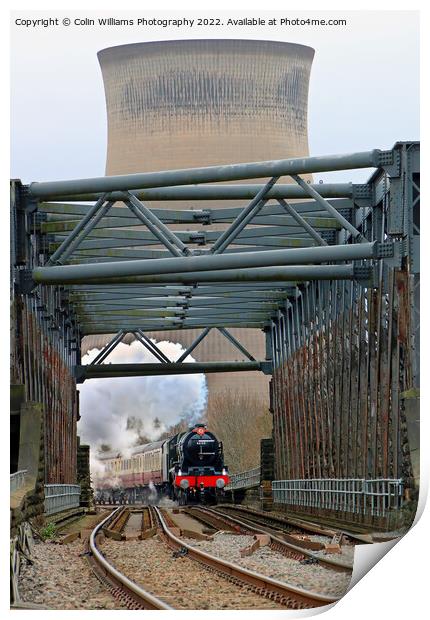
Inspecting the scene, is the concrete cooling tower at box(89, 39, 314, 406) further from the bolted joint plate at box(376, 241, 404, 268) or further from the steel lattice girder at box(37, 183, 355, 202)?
the bolted joint plate at box(376, 241, 404, 268)

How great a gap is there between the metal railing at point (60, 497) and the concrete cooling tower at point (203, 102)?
66.5ft

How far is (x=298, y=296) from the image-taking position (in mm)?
36812

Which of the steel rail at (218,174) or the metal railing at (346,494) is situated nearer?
the steel rail at (218,174)

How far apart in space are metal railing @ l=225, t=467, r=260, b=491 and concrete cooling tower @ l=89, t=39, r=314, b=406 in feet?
38.6

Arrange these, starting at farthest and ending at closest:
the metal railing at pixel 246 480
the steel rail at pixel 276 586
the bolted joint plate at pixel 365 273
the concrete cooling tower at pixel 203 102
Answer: the concrete cooling tower at pixel 203 102, the metal railing at pixel 246 480, the bolted joint plate at pixel 365 273, the steel rail at pixel 276 586

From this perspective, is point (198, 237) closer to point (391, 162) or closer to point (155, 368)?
point (391, 162)

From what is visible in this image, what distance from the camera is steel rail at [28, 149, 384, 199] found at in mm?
22766

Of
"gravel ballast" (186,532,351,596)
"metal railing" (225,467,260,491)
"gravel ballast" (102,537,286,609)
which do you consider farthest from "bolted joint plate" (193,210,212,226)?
"metal railing" (225,467,260,491)

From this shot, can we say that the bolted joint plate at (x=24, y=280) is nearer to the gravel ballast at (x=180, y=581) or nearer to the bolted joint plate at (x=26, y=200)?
the bolted joint plate at (x=26, y=200)

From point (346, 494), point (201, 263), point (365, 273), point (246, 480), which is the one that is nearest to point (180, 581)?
point (201, 263)

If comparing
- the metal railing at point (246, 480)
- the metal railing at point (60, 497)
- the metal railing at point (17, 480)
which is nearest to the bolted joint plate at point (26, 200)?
the metal railing at point (17, 480)

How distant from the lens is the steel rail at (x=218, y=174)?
74.7 ft

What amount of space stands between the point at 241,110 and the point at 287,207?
38.0 meters
